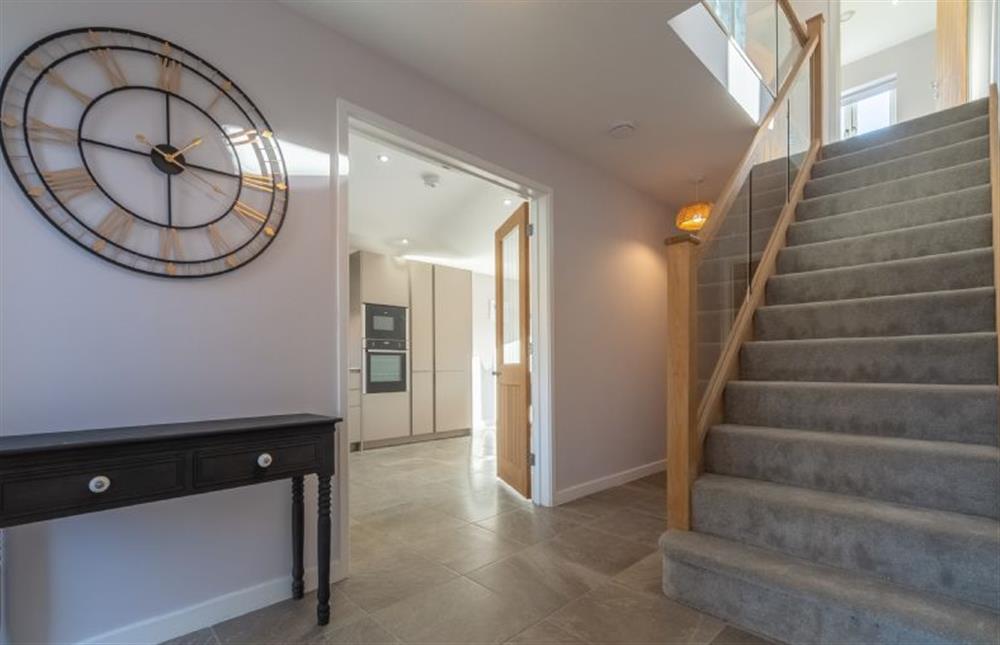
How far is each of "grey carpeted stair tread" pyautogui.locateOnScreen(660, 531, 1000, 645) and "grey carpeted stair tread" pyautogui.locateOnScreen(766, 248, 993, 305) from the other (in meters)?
1.63

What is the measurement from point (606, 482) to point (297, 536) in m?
2.47

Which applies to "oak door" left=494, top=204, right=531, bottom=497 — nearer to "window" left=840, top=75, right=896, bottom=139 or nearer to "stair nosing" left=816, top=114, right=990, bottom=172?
"stair nosing" left=816, top=114, right=990, bottom=172

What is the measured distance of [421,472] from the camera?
4.34 metres

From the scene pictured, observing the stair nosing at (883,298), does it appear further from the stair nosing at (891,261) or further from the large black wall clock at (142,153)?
the large black wall clock at (142,153)

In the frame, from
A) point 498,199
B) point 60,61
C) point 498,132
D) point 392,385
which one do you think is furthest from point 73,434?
point 392,385

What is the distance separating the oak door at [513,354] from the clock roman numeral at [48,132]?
8.30ft

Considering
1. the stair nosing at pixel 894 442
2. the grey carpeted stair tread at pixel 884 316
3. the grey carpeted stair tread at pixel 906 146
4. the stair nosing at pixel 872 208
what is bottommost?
the stair nosing at pixel 894 442

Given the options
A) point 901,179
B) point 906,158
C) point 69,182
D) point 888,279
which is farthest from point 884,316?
point 69,182

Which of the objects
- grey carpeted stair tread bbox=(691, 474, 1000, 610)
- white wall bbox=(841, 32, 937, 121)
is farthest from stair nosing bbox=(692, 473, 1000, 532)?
white wall bbox=(841, 32, 937, 121)

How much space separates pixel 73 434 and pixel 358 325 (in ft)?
13.6

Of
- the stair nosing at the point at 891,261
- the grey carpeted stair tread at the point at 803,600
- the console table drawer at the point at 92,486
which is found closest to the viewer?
the console table drawer at the point at 92,486

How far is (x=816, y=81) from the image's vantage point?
4.22m

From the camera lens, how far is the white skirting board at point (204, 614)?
1.62 meters

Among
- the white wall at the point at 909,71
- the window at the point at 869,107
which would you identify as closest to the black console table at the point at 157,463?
the window at the point at 869,107
